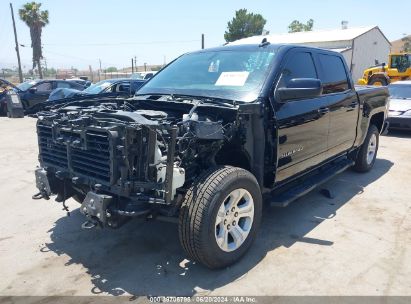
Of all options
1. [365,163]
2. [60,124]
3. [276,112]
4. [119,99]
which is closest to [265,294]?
[276,112]

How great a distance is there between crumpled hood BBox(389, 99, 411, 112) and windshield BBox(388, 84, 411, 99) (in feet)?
1.21

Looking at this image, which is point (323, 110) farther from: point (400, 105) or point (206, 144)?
point (400, 105)

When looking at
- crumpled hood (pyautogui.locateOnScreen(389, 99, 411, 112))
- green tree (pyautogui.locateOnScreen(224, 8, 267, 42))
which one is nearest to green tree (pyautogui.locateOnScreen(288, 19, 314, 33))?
green tree (pyautogui.locateOnScreen(224, 8, 267, 42))

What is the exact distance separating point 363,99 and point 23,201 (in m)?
5.01

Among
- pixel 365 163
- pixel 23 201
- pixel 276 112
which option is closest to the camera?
pixel 276 112

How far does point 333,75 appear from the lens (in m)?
4.98

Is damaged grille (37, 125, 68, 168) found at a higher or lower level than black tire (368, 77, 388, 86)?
higher

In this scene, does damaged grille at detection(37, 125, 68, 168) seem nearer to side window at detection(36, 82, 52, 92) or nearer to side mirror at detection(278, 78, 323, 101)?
side mirror at detection(278, 78, 323, 101)

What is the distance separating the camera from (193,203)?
3.06 m

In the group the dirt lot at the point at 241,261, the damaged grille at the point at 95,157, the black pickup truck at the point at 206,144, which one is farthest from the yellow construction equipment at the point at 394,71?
the damaged grille at the point at 95,157

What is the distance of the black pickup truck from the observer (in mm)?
2984

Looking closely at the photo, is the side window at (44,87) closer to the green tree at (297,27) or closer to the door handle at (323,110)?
the door handle at (323,110)

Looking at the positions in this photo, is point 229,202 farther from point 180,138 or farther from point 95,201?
point 95,201

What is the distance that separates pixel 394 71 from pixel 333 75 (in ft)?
59.7
